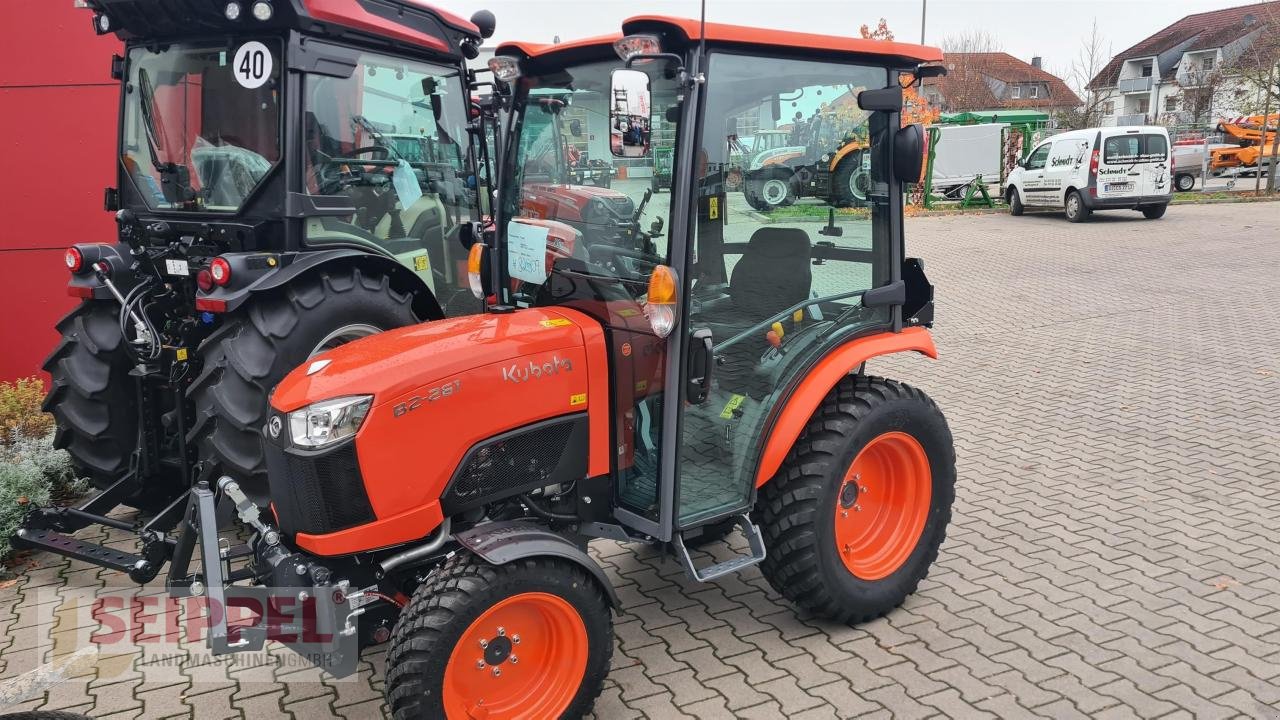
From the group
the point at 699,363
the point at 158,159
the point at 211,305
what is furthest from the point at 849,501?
the point at 158,159

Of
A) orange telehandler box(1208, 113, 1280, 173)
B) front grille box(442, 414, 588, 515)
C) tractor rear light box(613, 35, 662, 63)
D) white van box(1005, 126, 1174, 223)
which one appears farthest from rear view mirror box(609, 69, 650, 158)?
orange telehandler box(1208, 113, 1280, 173)

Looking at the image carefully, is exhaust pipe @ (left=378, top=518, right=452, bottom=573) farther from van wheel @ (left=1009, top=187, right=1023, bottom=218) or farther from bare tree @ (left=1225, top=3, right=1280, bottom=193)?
bare tree @ (left=1225, top=3, right=1280, bottom=193)

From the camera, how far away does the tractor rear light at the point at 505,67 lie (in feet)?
11.6

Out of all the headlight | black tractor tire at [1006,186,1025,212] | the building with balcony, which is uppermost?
the building with balcony

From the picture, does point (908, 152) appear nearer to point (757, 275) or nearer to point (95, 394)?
point (757, 275)

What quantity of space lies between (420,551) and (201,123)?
283 centimetres

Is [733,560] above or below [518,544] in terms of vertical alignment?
below

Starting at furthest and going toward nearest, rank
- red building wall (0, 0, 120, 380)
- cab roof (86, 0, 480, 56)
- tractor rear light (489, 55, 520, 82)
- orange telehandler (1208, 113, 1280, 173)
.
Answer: orange telehandler (1208, 113, 1280, 173) < red building wall (0, 0, 120, 380) < cab roof (86, 0, 480, 56) < tractor rear light (489, 55, 520, 82)

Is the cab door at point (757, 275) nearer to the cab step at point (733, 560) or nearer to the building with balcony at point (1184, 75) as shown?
the cab step at point (733, 560)

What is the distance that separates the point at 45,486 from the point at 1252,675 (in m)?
5.61

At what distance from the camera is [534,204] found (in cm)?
362

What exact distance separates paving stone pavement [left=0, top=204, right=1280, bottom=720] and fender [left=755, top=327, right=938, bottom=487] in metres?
0.80

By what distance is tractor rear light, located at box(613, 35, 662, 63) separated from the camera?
2920mm

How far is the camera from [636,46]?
9.61ft
